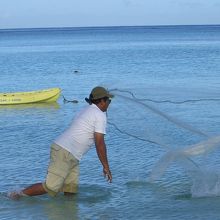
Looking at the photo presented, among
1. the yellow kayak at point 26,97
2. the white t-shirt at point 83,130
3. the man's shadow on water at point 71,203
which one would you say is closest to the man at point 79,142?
the white t-shirt at point 83,130

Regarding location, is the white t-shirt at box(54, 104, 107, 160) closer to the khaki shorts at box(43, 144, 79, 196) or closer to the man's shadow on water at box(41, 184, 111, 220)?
the khaki shorts at box(43, 144, 79, 196)

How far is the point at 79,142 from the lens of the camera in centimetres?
777

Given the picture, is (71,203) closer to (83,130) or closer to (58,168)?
(58,168)

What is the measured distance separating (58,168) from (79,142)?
16.8 inches

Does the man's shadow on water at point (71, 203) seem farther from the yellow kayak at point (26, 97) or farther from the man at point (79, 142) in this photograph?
the yellow kayak at point (26, 97)

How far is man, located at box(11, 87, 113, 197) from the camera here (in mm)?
7633

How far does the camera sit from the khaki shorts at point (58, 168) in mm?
7812

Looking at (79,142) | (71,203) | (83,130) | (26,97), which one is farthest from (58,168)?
(26,97)

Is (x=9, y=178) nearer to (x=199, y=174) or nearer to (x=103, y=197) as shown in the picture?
(x=103, y=197)

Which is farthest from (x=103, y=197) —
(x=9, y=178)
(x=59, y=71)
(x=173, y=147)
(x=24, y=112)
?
(x=59, y=71)

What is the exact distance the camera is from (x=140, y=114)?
9.12 meters

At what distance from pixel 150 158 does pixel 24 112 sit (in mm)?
9984

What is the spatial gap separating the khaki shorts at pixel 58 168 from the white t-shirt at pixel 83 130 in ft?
0.23

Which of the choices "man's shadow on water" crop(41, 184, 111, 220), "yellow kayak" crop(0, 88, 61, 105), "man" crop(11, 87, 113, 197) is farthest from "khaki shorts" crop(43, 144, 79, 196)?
"yellow kayak" crop(0, 88, 61, 105)
